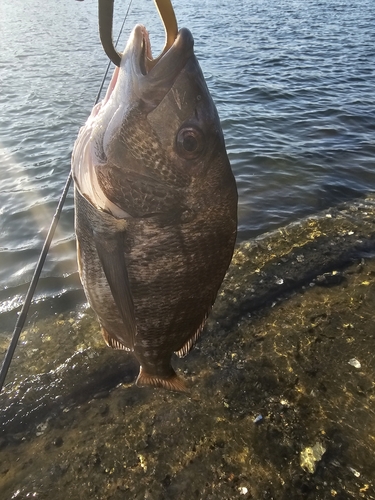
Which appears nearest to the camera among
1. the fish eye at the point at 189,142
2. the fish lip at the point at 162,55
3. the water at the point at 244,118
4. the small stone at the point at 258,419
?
the fish lip at the point at 162,55

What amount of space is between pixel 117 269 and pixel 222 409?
2.01 meters

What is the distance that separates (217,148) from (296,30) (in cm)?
2251

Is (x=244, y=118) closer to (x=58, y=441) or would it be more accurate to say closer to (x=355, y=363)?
(x=355, y=363)

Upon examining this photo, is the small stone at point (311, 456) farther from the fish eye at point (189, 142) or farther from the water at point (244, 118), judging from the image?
the water at point (244, 118)

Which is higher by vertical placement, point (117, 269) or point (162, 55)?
point (162, 55)

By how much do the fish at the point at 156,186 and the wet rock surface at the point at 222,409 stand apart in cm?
157

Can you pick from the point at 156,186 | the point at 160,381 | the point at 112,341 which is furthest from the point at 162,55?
the point at 160,381

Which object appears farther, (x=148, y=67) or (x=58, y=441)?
(x=58, y=441)

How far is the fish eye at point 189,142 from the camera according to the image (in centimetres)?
191

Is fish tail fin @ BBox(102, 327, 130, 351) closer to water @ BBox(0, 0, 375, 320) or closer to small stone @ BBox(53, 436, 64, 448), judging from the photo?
small stone @ BBox(53, 436, 64, 448)

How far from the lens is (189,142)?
193 cm

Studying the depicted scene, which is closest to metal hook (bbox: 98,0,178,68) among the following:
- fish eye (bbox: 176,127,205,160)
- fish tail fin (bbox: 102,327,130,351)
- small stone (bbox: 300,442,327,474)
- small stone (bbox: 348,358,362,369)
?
fish eye (bbox: 176,127,205,160)

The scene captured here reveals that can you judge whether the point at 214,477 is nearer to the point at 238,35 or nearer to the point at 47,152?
the point at 47,152

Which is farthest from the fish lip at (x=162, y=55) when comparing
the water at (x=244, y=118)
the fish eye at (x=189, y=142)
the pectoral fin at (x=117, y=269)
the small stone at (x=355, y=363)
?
the water at (x=244, y=118)
